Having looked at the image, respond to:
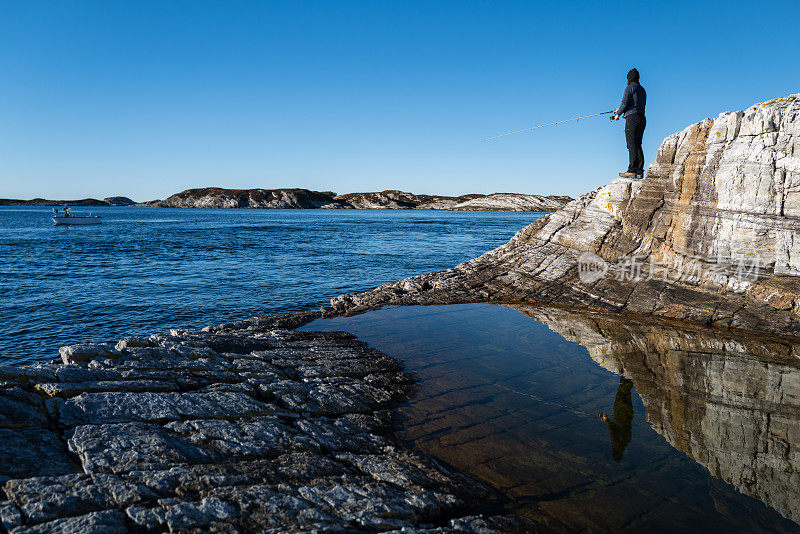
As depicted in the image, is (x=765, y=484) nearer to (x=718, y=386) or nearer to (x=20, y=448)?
(x=718, y=386)

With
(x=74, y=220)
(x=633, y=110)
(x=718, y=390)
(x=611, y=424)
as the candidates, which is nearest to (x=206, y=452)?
(x=611, y=424)

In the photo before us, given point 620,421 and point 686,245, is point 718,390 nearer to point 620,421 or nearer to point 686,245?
point 620,421

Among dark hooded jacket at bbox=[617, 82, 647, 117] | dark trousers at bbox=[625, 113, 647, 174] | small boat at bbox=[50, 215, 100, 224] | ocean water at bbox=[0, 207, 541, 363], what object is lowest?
ocean water at bbox=[0, 207, 541, 363]

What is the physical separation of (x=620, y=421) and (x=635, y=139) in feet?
43.5

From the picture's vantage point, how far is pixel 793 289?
41.7ft

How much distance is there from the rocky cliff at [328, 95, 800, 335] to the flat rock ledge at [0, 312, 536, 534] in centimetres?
797

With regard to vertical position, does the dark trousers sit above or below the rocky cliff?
above

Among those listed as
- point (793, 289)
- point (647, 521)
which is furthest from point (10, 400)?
point (793, 289)

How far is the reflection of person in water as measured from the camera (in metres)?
7.12

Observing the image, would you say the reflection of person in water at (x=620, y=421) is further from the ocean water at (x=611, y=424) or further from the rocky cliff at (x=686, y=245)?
the rocky cliff at (x=686, y=245)

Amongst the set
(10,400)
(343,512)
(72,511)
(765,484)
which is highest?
(10,400)

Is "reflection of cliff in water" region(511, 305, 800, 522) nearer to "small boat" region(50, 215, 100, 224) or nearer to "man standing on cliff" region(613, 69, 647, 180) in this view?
"man standing on cliff" region(613, 69, 647, 180)

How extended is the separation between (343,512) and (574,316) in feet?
39.9

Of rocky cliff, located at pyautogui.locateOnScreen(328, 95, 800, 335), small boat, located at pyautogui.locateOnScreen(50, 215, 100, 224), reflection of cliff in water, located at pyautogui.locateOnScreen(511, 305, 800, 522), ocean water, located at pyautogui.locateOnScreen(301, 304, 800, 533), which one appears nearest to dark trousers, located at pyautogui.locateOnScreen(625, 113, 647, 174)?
rocky cliff, located at pyautogui.locateOnScreen(328, 95, 800, 335)
